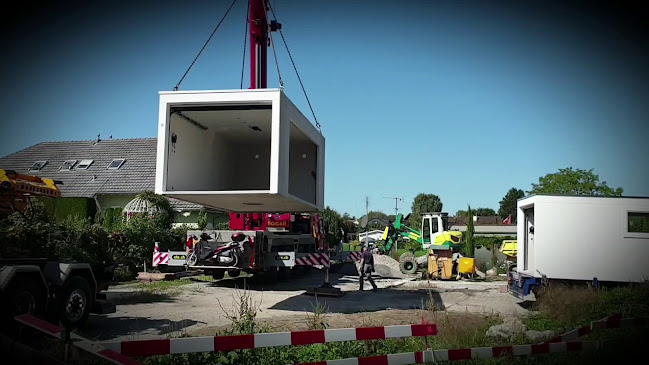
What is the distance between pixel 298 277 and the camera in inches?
785

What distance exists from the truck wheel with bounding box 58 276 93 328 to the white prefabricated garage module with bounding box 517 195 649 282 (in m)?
9.19

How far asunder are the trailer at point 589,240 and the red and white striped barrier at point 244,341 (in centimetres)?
772

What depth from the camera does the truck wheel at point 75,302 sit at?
7.39 m

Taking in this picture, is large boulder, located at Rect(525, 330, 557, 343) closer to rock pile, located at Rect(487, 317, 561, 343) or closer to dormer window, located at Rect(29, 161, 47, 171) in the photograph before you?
rock pile, located at Rect(487, 317, 561, 343)

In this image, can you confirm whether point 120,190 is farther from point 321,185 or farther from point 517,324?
point 517,324

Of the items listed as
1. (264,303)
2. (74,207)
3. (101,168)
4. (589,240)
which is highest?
(101,168)

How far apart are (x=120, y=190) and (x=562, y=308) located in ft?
72.1

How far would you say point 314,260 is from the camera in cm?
1340

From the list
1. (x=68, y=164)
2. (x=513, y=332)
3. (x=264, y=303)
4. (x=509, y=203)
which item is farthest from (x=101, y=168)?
(x=509, y=203)

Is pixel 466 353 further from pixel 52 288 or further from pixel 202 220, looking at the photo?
pixel 202 220

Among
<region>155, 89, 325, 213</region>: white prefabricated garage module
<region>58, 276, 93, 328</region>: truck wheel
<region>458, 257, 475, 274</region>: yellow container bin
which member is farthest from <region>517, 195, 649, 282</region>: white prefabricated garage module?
<region>58, 276, 93, 328</region>: truck wheel

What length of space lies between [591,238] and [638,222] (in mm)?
1111

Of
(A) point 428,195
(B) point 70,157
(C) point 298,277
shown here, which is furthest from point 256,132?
(A) point 428,195

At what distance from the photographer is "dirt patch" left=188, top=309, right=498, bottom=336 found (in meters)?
7.89
